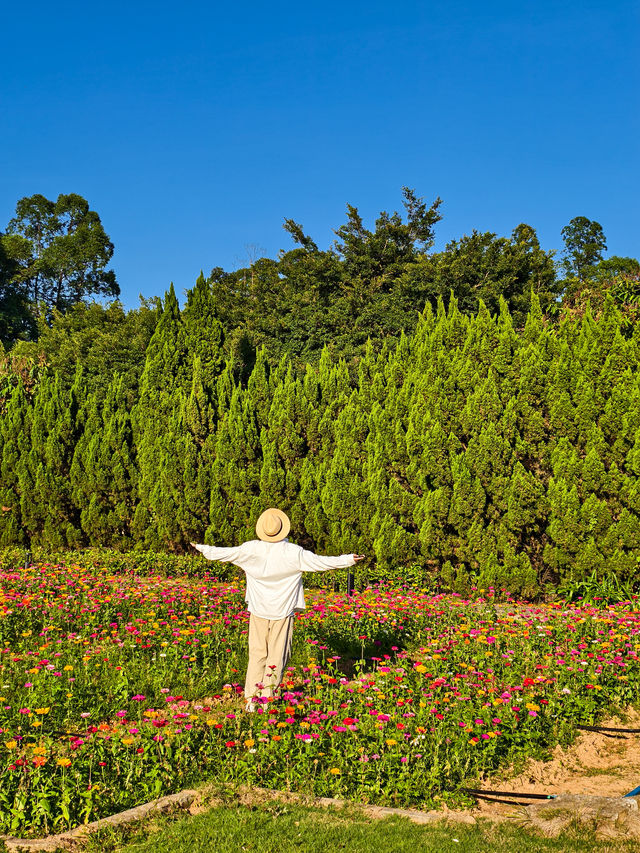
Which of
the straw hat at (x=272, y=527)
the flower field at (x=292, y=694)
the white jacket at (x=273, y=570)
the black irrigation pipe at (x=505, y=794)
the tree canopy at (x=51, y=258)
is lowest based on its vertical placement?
the black irrigation pipe at (x=505, y=794)

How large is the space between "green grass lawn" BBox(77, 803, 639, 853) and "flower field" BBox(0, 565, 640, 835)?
12.4 inches

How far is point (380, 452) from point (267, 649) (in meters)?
4.89

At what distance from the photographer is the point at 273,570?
17.6 feet

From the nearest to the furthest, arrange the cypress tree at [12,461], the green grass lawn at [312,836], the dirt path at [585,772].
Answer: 1. the green grass lawn at [312,836]
2. the dirt path at [585,772]
3. the cypress tree at [12,461]

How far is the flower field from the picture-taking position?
3.97m

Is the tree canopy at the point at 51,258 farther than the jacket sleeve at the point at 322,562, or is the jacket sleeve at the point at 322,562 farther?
the tree canopy at the point at 51,258

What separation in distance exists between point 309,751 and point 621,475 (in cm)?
595

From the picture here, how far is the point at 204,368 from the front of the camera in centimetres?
1159

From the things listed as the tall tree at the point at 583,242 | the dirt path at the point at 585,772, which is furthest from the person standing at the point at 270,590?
the tall tree at the point at 583,242

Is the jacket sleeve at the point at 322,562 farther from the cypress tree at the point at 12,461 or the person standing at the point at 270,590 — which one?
the cypress tree at the point at 12,461

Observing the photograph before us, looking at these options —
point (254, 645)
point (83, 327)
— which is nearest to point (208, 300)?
point (254, 645)

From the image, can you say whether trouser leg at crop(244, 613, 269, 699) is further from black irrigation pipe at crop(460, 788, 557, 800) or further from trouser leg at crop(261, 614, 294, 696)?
black irrigation pipe at crop(460, 788, 557, 800)

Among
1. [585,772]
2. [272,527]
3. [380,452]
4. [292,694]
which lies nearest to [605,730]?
[585,772]

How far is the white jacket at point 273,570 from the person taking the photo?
210 inches
